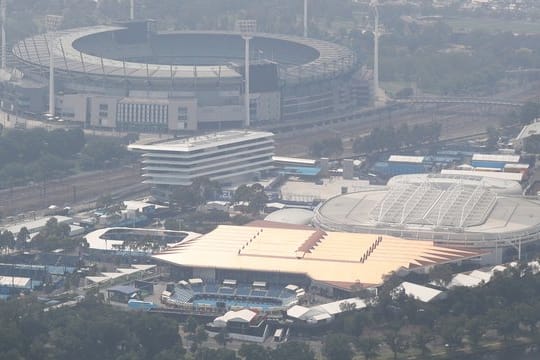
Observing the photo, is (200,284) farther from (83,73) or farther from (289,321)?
(83,73)

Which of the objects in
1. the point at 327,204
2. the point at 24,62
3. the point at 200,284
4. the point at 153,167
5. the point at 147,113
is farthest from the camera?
the point at 24,62

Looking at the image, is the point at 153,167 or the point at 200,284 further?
the point at 153,167

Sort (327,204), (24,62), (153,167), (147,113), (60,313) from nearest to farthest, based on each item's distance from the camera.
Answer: (60,313) < (327,204) < (153,167) < (147,113) < (24,62)

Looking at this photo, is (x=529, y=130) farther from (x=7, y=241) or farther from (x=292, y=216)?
(x=7, y=241)

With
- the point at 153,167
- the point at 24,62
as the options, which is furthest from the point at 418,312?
the point at 24,62

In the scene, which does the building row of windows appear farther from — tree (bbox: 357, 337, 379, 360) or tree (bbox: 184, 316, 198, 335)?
tree (bbox: 357, 337, 379, 360)

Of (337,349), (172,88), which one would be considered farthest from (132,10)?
(337,349)
